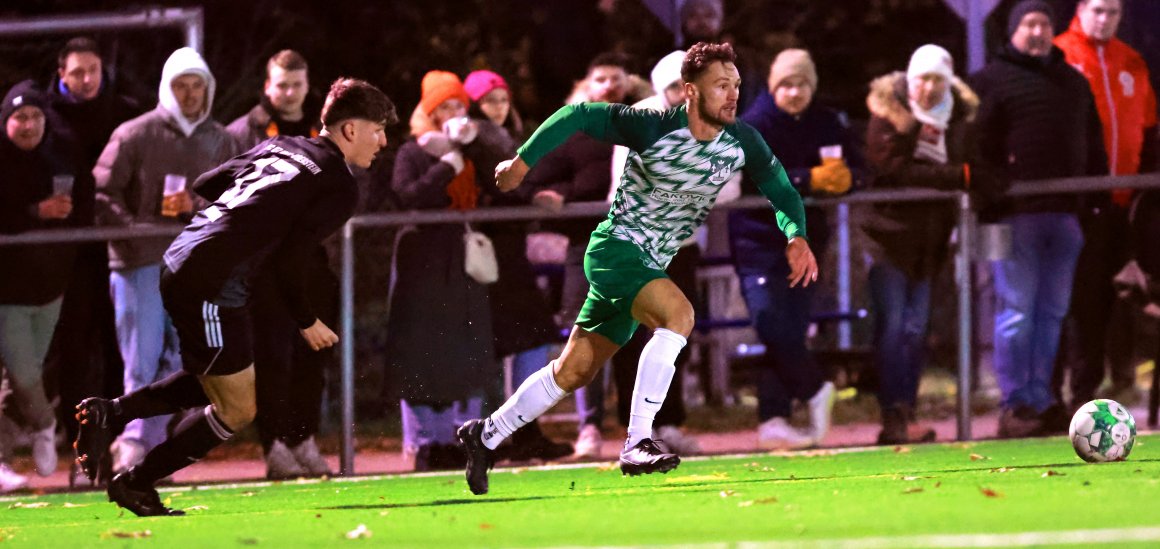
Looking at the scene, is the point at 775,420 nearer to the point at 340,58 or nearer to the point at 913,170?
the point at 913,170

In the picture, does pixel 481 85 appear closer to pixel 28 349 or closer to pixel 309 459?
pixel 309 459

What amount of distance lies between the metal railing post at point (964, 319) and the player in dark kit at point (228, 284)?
4.25 metres

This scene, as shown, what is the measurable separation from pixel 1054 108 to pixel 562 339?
3130mm

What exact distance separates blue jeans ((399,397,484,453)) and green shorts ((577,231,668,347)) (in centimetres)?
241

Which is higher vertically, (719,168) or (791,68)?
(791,68)

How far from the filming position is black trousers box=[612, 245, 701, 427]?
12000mm

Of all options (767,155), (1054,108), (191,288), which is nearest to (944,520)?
(767,155)

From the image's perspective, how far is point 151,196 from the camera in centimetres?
1183

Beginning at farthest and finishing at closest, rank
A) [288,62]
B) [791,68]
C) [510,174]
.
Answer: [791,68] → [288,62] → [510,174]

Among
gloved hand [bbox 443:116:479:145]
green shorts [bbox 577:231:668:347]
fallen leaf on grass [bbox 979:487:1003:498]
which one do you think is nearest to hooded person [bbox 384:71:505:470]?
gloved hand [bbox 443:116:479:145]

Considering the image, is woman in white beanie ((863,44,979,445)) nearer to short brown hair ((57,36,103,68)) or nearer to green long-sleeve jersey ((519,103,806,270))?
green long-sleeve jersey ((519,103,806,270))

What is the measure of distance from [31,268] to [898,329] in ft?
15.7

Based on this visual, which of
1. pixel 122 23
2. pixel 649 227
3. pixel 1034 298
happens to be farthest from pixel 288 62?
pixel 1034 298

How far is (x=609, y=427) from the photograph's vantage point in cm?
1505
